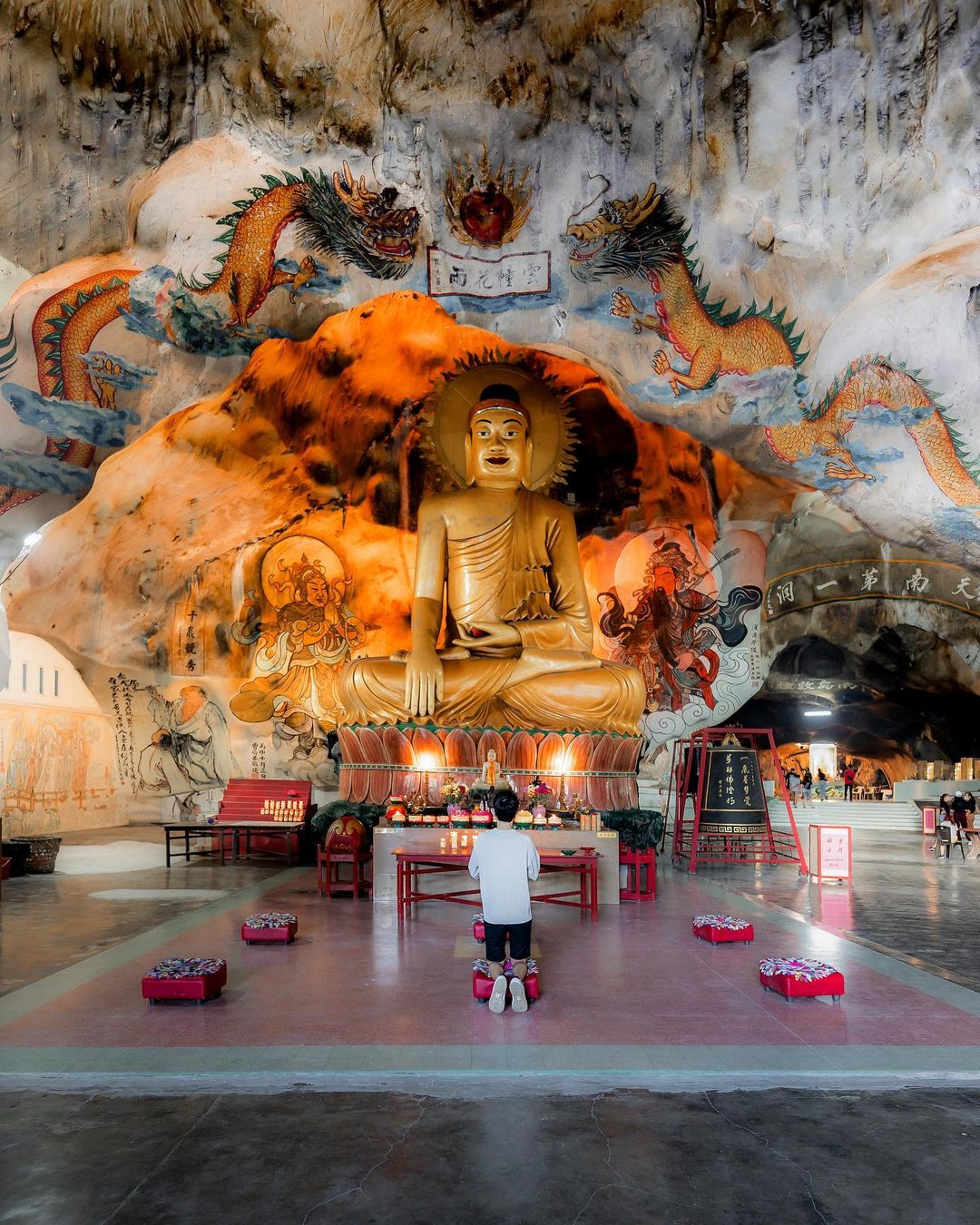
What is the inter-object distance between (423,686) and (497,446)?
11.0 feet

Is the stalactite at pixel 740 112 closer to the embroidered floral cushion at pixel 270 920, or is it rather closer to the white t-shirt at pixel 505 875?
the white t-shirt at pixel 505 875

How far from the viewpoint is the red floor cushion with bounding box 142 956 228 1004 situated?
425cm

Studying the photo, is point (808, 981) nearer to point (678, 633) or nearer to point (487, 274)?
point (487, 274)

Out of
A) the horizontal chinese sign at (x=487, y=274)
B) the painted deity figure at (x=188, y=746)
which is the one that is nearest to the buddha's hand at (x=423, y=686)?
the horizontal chinese sign at (x=487, y=274)

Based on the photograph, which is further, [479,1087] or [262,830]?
[262,830]

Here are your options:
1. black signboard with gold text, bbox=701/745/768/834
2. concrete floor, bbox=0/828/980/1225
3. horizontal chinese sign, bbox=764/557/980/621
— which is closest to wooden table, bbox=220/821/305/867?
concrete floor, bbox=0/828/980/1225

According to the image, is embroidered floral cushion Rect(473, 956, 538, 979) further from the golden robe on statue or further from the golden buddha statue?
the golden robe on statue

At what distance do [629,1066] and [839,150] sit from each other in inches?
269

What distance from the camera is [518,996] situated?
4191 mm

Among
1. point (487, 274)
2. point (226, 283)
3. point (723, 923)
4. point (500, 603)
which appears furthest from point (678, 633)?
point (723, 923)

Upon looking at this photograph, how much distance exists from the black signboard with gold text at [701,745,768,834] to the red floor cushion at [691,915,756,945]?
15.0ft

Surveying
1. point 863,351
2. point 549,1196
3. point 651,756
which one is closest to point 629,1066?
point 549,1196

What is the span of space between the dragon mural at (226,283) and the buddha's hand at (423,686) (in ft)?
12.6

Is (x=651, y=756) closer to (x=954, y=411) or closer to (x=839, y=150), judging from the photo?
(x=954, y=411)
